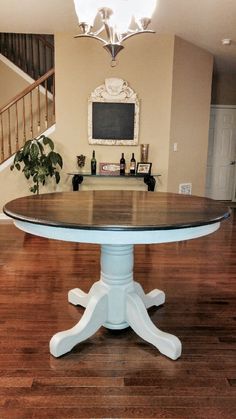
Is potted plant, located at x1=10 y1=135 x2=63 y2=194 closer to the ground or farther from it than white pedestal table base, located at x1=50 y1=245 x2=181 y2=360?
farther from it

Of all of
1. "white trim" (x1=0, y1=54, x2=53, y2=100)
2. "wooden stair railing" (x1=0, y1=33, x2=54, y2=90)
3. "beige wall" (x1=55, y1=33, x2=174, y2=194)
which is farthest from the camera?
"wooden stair railing" (x1=0, y1=33, x2=54, y2=90)

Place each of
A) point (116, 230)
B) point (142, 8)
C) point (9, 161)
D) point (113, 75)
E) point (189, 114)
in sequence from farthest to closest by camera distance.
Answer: point (189, 114) → point (9, 161) → point (113, 75) → point (142, 8) → point (116, 230)

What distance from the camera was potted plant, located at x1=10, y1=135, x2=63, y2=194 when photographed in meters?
4.52

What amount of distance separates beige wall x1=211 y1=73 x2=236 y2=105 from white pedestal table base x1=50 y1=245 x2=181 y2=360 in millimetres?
5711

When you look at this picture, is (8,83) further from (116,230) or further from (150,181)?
(116,230)

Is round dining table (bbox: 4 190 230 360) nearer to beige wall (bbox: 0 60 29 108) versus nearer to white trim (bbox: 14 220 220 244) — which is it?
white trim (bbox: 14 220 220 244)

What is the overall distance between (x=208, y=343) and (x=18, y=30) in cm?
469

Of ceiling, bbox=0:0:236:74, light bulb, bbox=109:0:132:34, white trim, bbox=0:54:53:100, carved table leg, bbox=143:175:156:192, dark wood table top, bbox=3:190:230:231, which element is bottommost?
carved table leg, bbox=143:175:156:192

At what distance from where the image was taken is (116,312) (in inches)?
79.0

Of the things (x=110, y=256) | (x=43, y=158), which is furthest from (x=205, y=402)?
(x=43, y=158)

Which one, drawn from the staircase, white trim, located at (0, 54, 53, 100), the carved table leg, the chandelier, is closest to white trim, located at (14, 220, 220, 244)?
the chandelier

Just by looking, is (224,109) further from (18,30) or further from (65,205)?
(65,205)

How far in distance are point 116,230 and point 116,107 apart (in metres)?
3.83

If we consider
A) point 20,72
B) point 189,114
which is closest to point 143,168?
point 189,114
